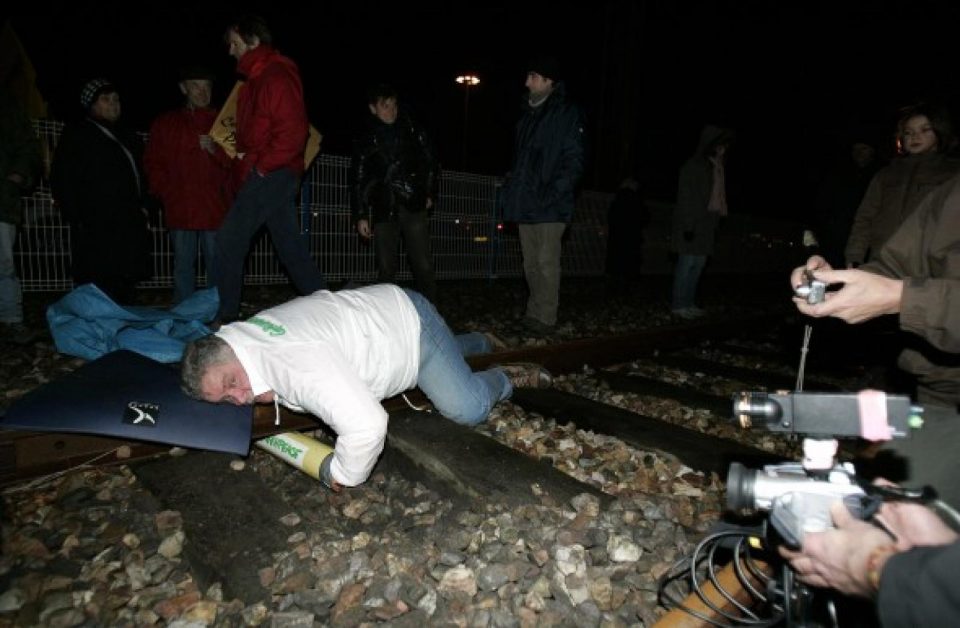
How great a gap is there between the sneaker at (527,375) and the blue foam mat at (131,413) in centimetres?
174

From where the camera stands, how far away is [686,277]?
7.20 metres

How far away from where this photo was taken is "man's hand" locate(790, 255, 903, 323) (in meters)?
1.73

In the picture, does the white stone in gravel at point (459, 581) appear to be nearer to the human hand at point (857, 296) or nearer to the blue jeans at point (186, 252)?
the human hand at point (857, 296)

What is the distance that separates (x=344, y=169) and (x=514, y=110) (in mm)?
21974

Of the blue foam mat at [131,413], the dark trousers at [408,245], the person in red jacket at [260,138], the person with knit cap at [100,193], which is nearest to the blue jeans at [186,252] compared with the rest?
the person with knit cap at [100,193]

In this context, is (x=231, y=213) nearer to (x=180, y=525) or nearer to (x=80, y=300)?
(x=80, y=300)

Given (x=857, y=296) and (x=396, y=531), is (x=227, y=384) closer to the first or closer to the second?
(x=396, y=531)

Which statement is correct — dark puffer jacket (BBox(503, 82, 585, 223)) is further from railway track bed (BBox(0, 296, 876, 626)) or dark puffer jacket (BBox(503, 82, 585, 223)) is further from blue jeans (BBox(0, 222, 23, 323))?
blue jeans (BBox(0, 222, 23, 323))

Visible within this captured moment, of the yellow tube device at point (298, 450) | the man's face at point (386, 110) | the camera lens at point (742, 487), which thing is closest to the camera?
the camera lens at point (742, 487)

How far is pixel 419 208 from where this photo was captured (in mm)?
5715

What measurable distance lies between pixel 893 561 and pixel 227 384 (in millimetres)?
2244

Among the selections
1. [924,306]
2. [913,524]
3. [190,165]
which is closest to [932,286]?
[924,306]

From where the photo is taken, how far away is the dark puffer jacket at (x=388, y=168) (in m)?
5.54

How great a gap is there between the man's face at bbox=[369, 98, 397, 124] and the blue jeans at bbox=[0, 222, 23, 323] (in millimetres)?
3158
